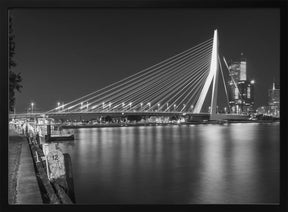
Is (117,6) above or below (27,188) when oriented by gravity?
above

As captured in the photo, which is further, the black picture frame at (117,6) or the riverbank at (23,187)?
the riverbank at (23,187)

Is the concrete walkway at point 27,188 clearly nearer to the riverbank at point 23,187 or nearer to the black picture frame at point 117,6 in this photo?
the riverbank at point 23,187

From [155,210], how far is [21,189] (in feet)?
4.78

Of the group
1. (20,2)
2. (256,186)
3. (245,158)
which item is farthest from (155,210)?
(245,158)

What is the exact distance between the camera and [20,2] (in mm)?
1777

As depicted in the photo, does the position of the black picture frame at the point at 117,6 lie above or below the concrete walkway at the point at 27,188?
above

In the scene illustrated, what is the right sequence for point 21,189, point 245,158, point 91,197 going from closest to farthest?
1. point 21,189
2. point 91,197
3. point 245,158

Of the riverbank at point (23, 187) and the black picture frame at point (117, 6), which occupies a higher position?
the black picture frame at point (117, 6)

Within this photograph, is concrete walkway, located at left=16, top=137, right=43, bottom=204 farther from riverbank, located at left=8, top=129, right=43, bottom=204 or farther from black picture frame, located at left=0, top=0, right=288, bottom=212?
black picture frame, located at left=0, top=0, right=288, bottom=212

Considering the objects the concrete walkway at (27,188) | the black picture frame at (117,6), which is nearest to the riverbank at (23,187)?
the concrete walkway at (27,188)

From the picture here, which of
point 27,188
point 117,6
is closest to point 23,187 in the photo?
point 27,188

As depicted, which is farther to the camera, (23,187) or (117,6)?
(23,187)

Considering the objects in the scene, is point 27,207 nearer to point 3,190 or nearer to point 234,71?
point 3,190

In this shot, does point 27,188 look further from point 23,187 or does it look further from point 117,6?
point 117,6
